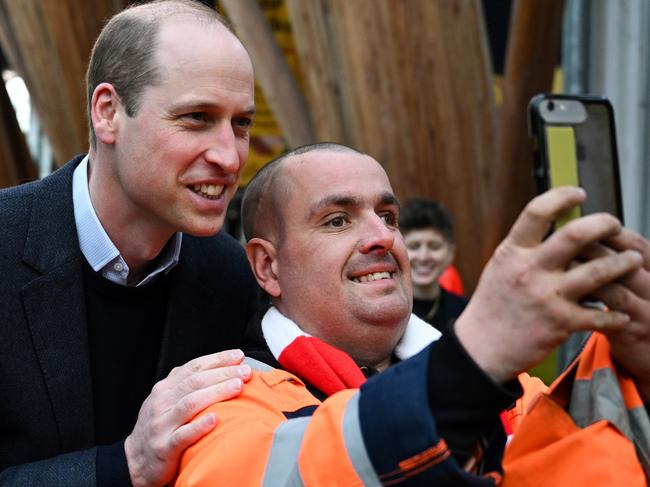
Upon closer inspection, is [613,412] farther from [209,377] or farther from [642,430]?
[209,377]

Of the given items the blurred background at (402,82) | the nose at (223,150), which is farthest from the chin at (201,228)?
the blurred background at (402,82)

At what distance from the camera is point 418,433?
1259 mm

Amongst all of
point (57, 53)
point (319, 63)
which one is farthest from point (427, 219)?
point (57, 53)

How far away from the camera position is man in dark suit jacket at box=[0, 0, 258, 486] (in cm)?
208

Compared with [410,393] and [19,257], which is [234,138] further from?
[410,393]

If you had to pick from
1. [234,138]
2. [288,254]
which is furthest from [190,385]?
[234,138]

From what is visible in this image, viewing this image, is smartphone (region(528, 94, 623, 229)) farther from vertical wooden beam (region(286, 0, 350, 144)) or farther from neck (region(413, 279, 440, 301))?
vertical wooden beam (region(286, 0, 350, 144))

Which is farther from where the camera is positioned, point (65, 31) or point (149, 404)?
point (65, 31)

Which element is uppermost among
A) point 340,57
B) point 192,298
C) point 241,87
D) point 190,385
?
point 241,87

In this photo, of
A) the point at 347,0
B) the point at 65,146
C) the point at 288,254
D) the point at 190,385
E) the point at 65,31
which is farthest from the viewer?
the point at 65,146

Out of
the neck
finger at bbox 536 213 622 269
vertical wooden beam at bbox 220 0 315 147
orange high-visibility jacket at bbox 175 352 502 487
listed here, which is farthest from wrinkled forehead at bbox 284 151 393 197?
vertical wooden beam at bbox 220 0 315 147

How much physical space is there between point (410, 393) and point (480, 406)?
0.30ft

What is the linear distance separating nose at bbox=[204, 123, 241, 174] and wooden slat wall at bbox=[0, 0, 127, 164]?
430cm

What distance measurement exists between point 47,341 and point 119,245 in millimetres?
276
